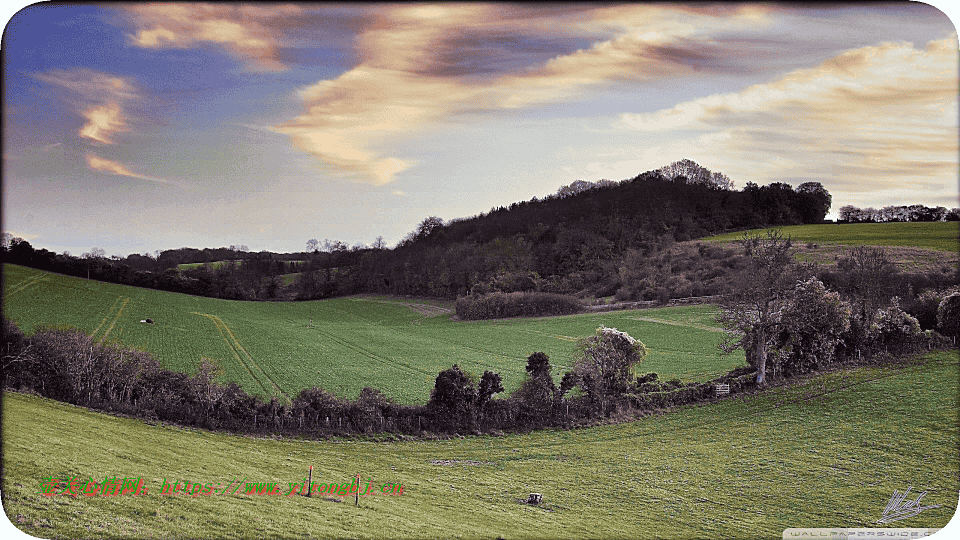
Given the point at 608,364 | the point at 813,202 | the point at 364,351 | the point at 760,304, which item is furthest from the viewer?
the point at 364,351

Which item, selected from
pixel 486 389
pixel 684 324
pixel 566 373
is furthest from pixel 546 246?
pixel 486 389

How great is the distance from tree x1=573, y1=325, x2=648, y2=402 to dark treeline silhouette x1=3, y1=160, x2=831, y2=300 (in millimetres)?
11347

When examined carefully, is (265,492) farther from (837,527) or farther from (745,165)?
(745,165)

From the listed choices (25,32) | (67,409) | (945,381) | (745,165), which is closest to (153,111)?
(25,32)

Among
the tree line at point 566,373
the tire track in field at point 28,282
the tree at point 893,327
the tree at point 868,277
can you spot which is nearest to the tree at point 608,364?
the tree line at point 566,373

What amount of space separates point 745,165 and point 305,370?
20.3 metres

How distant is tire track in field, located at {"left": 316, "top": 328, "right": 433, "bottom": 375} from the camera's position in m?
26.9

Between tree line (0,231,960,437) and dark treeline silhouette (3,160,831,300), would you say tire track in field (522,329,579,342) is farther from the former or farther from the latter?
tree line (0,231,960,437)

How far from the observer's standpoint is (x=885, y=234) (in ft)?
76.4

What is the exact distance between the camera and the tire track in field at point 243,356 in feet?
74.6

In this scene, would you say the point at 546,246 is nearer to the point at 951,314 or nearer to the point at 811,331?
the point at 811,331

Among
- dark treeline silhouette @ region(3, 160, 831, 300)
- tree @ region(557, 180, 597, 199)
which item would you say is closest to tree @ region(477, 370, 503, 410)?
dark treeline silhouette @ region(3, 160, 831, 300)

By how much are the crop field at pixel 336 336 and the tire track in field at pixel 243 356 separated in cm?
6

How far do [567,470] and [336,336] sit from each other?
2412 cm
